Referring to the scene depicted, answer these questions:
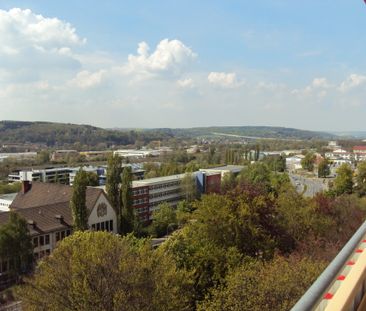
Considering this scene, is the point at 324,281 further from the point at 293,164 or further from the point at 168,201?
the point at 293,164

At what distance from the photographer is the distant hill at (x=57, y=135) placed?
152 metres

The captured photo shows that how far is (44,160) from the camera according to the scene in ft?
296

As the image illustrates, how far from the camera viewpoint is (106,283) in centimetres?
1049

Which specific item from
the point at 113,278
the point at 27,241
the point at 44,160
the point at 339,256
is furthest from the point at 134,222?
the point at 44,160

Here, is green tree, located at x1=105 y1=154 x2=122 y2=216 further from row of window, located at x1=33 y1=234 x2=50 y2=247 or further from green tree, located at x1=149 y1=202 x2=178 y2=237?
row of window, located at x1=33 y1=234 x2=50 y2=247

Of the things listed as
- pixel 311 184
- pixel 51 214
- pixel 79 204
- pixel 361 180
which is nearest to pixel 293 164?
pixel 311 184

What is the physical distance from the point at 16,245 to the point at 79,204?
420 centimetres

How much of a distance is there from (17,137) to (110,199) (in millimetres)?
135030

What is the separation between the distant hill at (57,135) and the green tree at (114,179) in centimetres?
12837

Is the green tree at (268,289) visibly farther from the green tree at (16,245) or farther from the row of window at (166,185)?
the row of window at (166,185)

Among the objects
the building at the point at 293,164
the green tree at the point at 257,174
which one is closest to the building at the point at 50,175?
the green tree at the point at 257,174

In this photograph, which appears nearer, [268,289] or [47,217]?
[268,289]

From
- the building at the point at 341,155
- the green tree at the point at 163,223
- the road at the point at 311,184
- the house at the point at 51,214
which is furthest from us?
the building at the point at 341,155

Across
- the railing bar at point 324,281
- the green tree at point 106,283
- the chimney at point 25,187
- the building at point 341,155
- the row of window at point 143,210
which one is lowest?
the row of window at point 143,210
